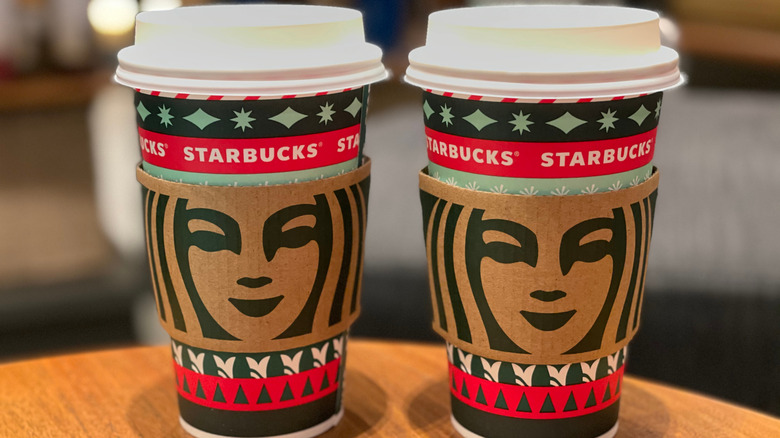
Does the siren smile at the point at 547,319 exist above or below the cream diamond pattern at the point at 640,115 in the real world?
below

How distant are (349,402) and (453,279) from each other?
0.57ft

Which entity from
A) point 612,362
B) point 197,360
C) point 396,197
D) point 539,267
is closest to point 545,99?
point 539,267

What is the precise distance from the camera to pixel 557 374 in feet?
2.14

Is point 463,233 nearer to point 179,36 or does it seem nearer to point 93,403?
point 179,36

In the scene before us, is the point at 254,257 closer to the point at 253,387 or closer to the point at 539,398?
the point at 253,387

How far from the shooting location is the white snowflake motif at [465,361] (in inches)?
26.6

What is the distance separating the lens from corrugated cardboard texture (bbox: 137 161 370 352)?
2.05ft

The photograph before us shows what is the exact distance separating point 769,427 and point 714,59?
1.39 metres

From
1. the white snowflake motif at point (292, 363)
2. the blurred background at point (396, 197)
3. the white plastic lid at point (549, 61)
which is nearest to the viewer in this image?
the white plastic lid at point (549, 61)

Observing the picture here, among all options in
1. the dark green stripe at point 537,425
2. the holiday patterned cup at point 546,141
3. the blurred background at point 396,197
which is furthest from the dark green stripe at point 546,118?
the blurred background at point 396,197

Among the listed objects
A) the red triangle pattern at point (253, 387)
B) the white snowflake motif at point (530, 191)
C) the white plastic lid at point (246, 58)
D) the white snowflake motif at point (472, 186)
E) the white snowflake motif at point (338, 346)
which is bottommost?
the red triangle pattern at point (253, 387)

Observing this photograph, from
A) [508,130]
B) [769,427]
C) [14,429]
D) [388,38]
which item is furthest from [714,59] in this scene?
[14,429]

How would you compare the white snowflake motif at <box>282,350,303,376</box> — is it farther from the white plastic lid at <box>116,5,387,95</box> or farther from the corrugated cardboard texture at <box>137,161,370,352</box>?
the white plastic lid at <box>116,5,387,95</box>

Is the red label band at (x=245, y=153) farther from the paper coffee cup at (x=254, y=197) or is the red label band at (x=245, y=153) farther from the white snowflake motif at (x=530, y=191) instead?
the white snowflake motif at (x=530, y=191)
